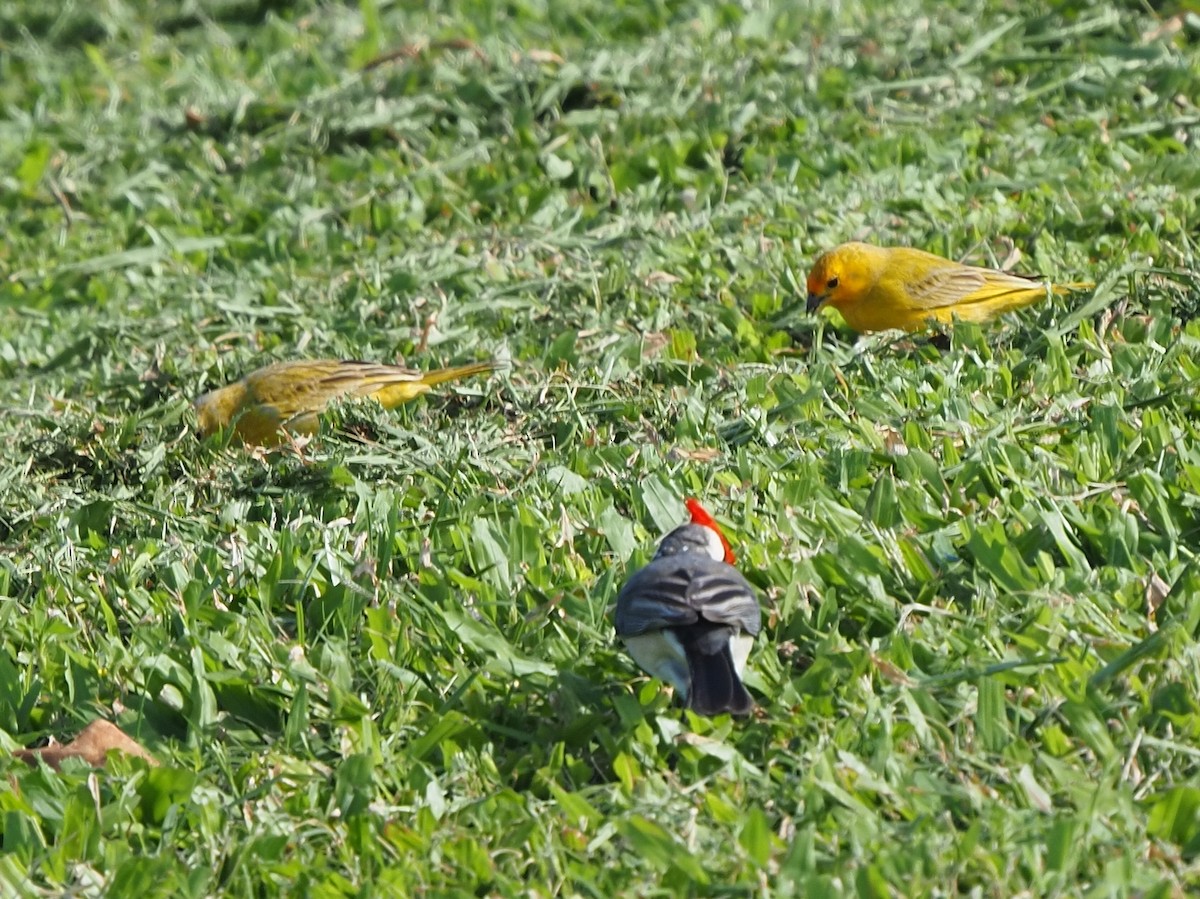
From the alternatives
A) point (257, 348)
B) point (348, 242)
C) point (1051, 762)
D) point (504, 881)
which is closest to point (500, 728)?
point (504, 881)

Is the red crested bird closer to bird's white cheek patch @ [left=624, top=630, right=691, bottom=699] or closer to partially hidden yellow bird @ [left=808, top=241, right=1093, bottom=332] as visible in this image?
bird's white cheek patch @ [left=624, top=630, right=691, bottom=699]

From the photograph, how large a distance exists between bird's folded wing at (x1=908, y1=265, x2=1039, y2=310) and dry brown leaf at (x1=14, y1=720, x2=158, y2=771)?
3254mm

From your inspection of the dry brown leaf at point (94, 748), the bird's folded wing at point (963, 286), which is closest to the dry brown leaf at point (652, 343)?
the bird's folded wing at point (963, 286)

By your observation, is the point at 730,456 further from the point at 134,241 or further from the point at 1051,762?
the point at 134,241

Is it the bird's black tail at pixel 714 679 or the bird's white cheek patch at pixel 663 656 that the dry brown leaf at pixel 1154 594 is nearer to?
the bird's black tail at pixel 714 679

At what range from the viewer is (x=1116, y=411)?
496cm

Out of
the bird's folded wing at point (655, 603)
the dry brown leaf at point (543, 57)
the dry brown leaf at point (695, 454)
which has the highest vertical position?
the bird's folded wing at point (655, 603)

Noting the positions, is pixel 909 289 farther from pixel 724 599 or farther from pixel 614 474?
pixel 724 599

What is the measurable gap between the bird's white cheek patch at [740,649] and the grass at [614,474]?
70mm

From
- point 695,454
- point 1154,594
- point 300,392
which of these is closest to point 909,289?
point 695,454

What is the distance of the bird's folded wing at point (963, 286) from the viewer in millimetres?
6121

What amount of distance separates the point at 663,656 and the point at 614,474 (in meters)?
1.39

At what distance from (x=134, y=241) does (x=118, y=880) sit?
595cm

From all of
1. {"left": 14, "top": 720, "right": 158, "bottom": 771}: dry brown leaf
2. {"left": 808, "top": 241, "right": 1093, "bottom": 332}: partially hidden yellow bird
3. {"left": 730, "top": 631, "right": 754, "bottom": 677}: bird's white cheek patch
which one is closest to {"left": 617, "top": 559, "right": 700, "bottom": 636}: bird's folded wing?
{"left": 730, "top": 631, "right": 754, "bottom": 677}: bird's white cheek patch
